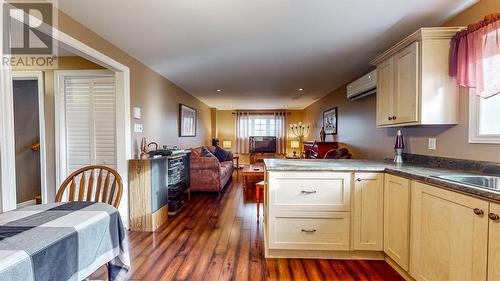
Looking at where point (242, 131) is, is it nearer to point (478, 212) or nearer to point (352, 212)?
point (352, 212)

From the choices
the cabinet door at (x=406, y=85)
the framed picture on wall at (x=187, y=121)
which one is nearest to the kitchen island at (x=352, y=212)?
the cabinet door at (x=406, y=85)

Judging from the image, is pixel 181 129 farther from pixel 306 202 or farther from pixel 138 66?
pixel 306 202

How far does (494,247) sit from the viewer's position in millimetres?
1073

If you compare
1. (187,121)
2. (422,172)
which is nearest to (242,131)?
(187,121)

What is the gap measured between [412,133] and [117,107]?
347 centimetres

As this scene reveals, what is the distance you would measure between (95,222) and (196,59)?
2430mm

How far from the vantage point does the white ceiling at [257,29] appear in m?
1.77

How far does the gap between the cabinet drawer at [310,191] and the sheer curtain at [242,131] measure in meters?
6.36

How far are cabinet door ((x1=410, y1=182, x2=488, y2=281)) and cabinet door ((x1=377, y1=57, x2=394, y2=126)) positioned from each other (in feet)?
3.15

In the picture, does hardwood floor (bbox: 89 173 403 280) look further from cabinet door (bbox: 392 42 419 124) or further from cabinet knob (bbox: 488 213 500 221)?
cabinet door (bbox: 392 42 419 124)

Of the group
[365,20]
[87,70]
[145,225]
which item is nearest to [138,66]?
[87,70]

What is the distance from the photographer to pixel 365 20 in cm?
197

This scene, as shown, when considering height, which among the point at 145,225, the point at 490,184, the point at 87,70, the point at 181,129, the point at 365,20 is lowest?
the point at 145,225

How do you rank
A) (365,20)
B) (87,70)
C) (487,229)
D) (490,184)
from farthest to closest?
(87,70) < (365,20) < (490,184) < (487,229)
